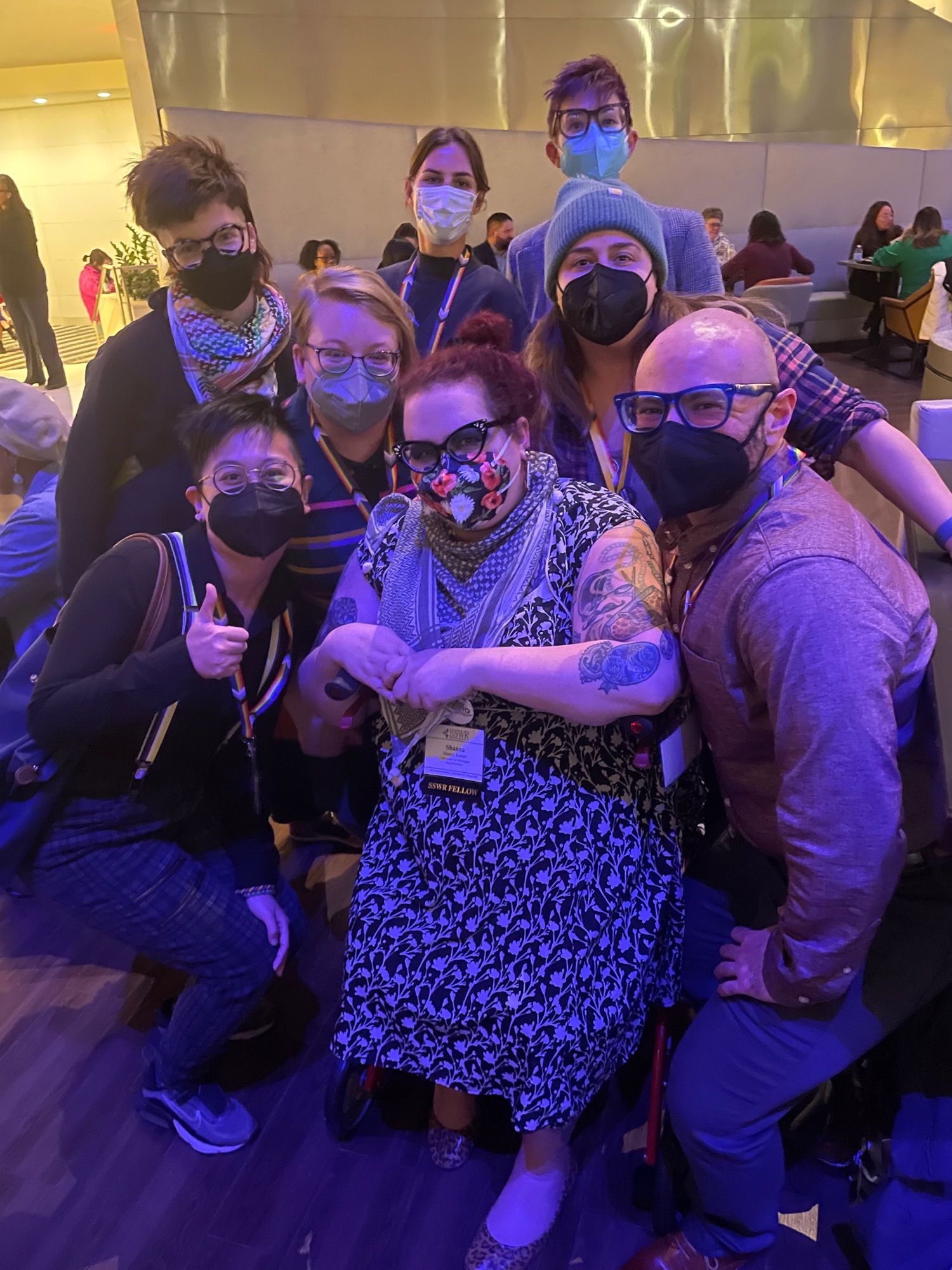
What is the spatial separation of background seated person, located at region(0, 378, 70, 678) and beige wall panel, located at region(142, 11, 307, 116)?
5.89m

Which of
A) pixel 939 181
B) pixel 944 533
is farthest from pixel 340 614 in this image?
pixel 939 181

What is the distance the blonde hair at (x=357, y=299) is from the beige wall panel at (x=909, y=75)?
11768mm

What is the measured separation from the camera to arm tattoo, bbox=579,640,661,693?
4.63 feet

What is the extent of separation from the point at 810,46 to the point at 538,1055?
12282 mm

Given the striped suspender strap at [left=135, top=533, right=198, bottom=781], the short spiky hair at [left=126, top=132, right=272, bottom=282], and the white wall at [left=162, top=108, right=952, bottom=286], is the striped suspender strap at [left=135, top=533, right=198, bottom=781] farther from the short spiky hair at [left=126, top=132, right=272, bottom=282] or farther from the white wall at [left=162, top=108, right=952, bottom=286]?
the white wall at [left=162, top=108, right=952, bottom=286]

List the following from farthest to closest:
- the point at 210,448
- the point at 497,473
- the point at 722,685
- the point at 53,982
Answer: the point at 53,982
the point at 210,448
the point at 497,473
the point at 722,685

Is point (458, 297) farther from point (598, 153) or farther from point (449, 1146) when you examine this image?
point (449, 1146)

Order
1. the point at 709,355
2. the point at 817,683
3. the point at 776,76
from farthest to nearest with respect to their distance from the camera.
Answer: the point at 776,76 → the point at 709,355 → the point at 817,683

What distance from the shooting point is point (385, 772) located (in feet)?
5.70

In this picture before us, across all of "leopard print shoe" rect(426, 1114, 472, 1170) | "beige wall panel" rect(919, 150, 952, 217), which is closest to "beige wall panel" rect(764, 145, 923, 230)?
"beige wall panel" rect(919, 150, 952, 217)

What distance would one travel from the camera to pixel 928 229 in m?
7.43

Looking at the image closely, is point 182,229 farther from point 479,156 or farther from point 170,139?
point 479,156

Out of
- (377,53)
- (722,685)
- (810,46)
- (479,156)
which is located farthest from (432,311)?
(810,46)

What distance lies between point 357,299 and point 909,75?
12.3 m
